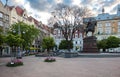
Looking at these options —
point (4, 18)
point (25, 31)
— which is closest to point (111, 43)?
point (25, 31)

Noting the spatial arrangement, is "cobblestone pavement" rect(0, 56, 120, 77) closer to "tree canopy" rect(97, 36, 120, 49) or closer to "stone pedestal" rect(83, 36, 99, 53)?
"stone pedestal" rect(83, 36, 99, 53)

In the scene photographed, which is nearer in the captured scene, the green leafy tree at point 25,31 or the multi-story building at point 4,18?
the green leafy tree at point 25,31

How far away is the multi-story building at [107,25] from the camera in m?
78.0

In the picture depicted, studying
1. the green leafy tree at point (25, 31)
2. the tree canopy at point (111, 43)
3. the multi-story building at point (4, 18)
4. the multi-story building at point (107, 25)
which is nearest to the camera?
the green leafy tree at point (25, 31)

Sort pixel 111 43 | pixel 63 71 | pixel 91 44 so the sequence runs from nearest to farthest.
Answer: pixel 63 71 → pixel 91 44 → pixel 111 43

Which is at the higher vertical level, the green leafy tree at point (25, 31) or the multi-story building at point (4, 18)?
the multi-story building at point (4, 18)

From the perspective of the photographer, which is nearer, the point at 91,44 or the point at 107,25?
the point at 91,44

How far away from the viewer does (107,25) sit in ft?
266

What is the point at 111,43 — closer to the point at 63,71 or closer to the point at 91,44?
the point at 91,44

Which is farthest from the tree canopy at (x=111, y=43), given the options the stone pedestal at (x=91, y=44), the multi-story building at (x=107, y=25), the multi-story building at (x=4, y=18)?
the multi-story building at (x=4, y=18)

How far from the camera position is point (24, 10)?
223 feet

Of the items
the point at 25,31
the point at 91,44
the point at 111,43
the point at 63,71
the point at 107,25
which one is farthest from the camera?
the point at 107,25

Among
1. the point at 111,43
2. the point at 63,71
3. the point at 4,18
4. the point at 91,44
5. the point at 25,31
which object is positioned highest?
the point at 4,18

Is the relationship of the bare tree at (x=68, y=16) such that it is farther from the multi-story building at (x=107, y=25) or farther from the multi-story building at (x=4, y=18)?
the multi-story building at (x=107, y=25)
